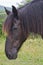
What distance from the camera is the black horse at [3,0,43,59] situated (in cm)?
426

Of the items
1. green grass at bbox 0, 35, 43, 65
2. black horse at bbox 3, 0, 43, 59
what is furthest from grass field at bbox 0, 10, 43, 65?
black horse at bbox 3, 0, 43, 59

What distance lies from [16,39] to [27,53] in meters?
3.38

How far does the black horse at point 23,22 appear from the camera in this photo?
4.26 meters

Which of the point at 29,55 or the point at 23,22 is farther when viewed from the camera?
the point at 29,55

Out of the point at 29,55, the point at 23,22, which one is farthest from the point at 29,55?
the point at 23,22

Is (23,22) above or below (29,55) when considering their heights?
above

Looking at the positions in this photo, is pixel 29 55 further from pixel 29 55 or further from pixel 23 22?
pixel 23 22

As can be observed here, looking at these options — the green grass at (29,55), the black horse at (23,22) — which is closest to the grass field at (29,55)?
the green grass at (29,55)

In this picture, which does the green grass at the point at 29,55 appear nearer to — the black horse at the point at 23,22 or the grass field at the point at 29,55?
the grass field at the point at 29,55

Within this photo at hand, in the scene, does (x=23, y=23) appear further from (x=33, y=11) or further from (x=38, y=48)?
(x=38, y=48)

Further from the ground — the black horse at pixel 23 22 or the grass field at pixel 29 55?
the black horse at pixel 23 22

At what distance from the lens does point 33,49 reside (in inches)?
323

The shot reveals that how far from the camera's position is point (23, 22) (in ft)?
14.1

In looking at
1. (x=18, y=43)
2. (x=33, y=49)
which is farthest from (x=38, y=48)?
(x=18, y=43)
